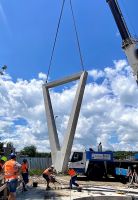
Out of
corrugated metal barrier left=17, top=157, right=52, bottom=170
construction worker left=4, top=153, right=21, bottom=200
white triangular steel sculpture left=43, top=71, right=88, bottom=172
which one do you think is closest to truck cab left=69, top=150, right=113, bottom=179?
white triangular steel sculpture left=43, top=71, right=88, bottom=172

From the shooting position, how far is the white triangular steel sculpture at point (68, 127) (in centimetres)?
3550

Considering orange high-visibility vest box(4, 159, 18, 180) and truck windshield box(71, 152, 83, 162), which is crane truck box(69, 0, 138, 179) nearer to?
truck windshield box(71, 152, 83, 162)

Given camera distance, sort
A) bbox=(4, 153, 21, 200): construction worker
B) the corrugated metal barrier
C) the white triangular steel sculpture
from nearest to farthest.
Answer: bbox=(4, 153, 21, 200): construction worker
the white triangular steel sculpture
the corrugated metal barrier

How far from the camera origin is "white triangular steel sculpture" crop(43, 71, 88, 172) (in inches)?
1398

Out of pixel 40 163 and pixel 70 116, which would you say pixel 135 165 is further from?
pixel 40 163

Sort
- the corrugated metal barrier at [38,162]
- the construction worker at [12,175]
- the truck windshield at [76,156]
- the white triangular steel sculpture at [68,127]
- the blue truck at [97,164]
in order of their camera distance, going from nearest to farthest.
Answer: the construction worker at [12,175] → the blue truck at [97,164] → the truck windshield at [76,156] → the white triangular steel sculpture at [68,127] → the corrugated metal barrier at [38,162]

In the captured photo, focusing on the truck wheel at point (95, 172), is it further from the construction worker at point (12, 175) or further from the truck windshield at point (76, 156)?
the construction worker at point (12, 175)

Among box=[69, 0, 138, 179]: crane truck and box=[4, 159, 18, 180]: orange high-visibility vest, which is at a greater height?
box=[69, 0, 138, 179]: crane truck

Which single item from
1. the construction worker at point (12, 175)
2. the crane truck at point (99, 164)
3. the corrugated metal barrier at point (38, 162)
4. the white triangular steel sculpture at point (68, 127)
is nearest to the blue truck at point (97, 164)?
the crane truck at point (99, 164)

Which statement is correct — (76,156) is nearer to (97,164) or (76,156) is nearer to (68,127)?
(97,164)

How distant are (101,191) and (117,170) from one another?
35.2ft

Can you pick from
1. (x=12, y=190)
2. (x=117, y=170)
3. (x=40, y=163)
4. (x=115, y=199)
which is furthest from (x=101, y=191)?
(x=40, y=163)

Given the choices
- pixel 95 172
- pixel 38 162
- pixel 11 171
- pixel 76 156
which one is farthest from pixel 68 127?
pixel 11 171

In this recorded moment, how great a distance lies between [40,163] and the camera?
150ft
